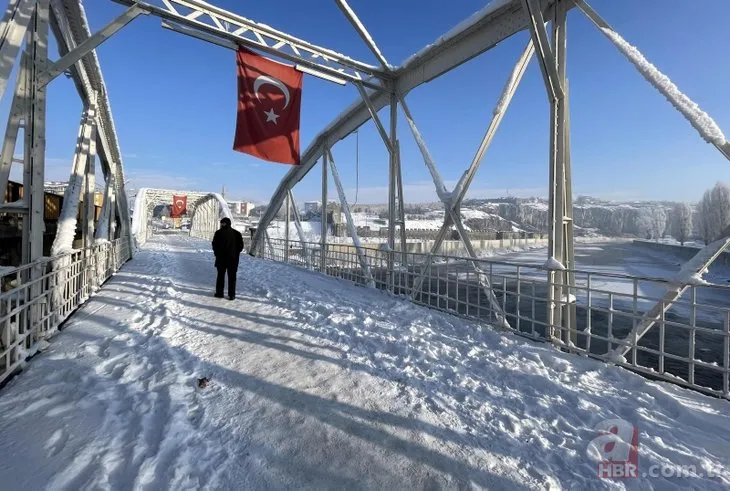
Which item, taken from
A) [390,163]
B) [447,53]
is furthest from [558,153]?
[390,163]

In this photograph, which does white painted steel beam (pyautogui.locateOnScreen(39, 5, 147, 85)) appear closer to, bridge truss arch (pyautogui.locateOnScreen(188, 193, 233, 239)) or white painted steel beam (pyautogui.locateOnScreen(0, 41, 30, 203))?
white painted steel beam (pyautogui.locateOnScreen(0, 41, 30, 203))

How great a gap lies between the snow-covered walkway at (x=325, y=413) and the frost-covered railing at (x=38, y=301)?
0.78ft

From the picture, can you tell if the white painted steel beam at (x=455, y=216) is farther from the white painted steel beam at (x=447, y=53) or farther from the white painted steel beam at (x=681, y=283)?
the white painted steel beam at (x=681, y=283)

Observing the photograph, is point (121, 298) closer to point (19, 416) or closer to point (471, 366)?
point (19, 416)

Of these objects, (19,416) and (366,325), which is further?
(366,325)

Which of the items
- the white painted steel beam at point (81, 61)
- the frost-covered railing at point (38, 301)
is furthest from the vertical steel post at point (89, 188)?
the white painted steel beam at point (81, 61)

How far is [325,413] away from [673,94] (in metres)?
5.54

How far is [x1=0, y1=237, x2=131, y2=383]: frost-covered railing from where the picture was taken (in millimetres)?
3425

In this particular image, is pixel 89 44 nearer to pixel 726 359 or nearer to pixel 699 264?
pixel 699 264

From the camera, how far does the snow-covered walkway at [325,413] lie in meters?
2.23

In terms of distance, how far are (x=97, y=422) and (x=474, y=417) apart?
2.96 metres

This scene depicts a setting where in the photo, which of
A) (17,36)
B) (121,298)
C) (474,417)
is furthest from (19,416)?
(121,298)

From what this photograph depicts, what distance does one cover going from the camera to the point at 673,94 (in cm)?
437

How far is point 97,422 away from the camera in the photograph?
2.63 meters
